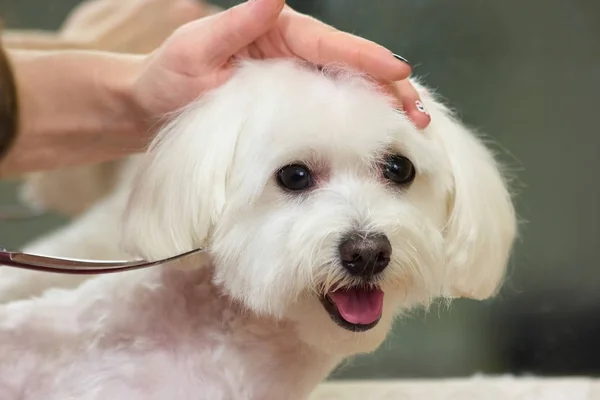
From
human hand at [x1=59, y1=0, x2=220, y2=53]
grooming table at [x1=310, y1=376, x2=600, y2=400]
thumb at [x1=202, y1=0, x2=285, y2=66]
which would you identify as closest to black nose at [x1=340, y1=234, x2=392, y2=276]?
thumb at [x1=202, y1=0, x2=285, y2=66]

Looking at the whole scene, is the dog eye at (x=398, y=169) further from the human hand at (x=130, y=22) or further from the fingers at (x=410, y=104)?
the human hand at (x=130, y=22)

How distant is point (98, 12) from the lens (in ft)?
5.90

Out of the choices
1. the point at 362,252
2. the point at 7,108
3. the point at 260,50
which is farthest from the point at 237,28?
the point at 7,108

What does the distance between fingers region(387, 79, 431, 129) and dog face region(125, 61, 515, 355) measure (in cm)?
2

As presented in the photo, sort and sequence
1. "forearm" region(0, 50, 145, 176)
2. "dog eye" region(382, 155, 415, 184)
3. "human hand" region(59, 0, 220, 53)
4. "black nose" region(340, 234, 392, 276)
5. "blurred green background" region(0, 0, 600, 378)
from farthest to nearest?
"blurred green background" region(0, 0, 600, 378) < "human hand" region(59, 0, 220, 53) < "forearm" region(0, 50, 145, 176) < "dog eye" region(382, 155, 415, 184) < "black nose" region(340, 234, 392, 276)

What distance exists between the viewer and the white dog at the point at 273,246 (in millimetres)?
798

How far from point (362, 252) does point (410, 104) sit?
215 millimetres

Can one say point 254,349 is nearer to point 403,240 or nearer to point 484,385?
point 403,240

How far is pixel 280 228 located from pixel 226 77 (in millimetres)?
215

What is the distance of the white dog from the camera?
0.80m

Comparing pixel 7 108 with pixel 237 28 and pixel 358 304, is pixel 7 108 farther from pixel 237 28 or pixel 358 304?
pixel 358 304

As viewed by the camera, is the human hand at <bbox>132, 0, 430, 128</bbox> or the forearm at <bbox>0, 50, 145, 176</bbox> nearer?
the human hand at <bbox>132, 0, 430, 128</bbox>

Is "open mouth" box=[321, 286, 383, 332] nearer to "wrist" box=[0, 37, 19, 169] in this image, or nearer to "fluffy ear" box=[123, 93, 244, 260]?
"fluffy ear" box=[123, 93, 244, 260]

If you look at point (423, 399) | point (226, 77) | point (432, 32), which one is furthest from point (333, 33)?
point (432, 32)
